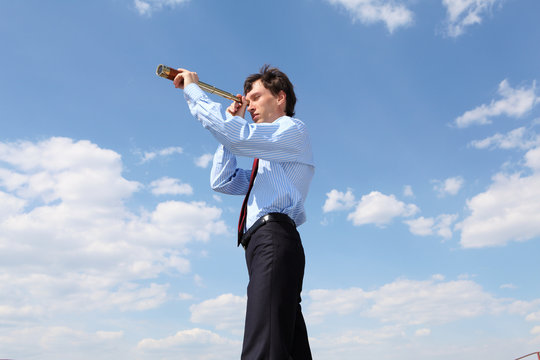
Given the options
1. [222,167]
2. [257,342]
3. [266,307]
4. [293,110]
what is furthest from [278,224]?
[293,110]

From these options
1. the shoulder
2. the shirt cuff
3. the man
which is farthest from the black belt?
the shirt cuff

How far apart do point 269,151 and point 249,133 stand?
0.19 meters

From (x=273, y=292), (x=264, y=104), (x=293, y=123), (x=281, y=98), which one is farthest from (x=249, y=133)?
(x=273, y=292)

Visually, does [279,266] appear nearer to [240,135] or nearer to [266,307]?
[266,307]

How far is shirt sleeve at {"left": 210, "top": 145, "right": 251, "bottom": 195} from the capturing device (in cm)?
371

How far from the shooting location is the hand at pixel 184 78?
319 cm

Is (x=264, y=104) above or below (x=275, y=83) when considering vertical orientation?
below

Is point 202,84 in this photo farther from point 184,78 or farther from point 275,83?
point 275,83

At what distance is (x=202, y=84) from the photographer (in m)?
3.46

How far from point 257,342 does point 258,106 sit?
1873 millimetres

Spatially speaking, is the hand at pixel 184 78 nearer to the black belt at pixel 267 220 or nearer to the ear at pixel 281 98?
the ear at pixel 281 98

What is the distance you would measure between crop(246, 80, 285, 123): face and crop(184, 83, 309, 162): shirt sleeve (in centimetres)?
44

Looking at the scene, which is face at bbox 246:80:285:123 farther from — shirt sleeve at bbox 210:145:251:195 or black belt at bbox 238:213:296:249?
black belt at bbox 238:213:296:249

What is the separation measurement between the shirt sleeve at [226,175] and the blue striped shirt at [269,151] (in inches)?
24.2
